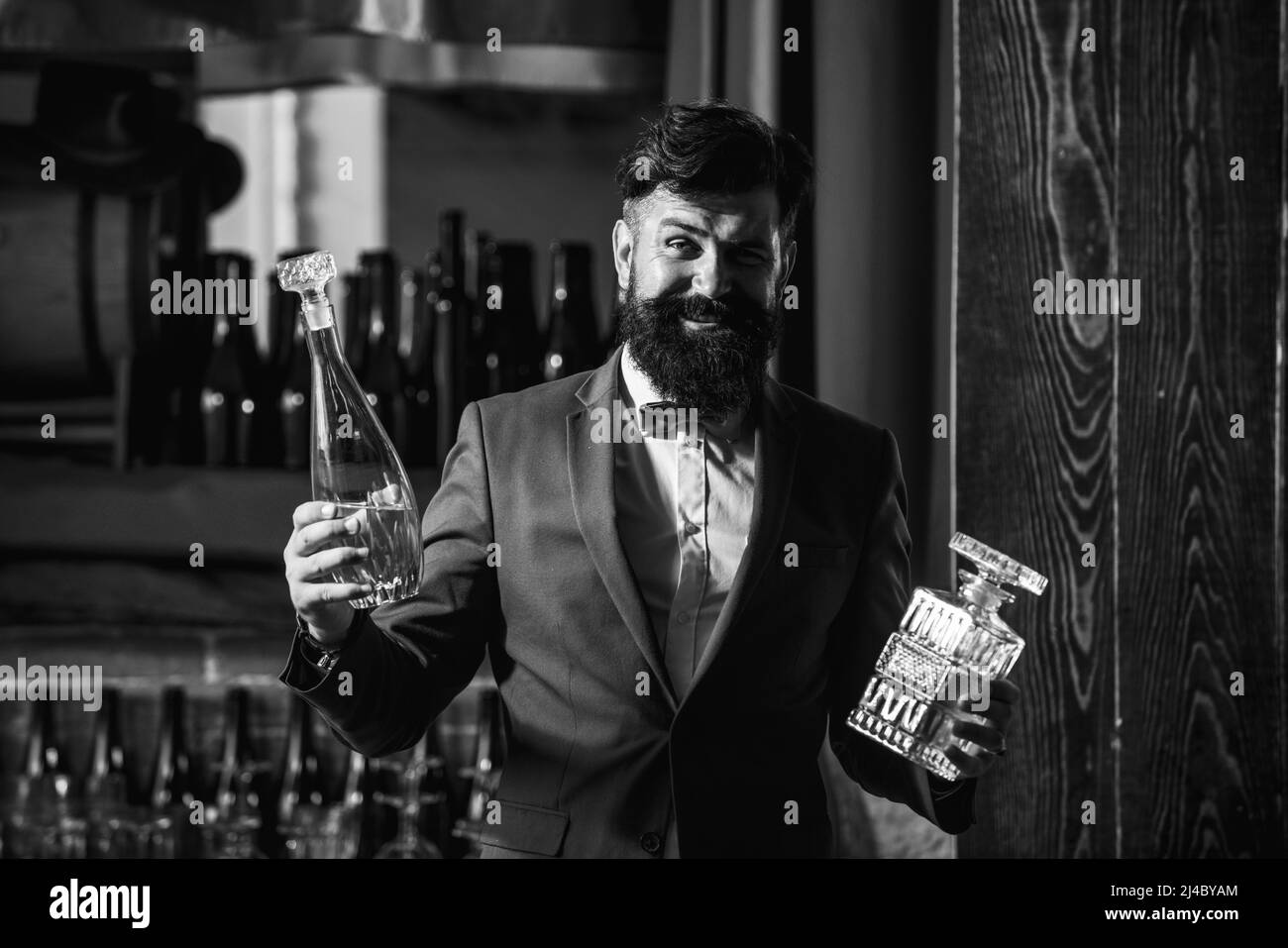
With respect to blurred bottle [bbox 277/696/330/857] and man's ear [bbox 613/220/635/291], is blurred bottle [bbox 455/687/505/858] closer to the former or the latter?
blurred bottle [bbox 277/696/330/857]

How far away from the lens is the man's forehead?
1266 mm

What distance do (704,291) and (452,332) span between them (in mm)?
851

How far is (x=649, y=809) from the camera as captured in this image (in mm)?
1279

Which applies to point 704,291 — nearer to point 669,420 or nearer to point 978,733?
point 669,420

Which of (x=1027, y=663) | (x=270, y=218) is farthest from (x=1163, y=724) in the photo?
(x=270, y=218)

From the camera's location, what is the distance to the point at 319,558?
102 centimetres

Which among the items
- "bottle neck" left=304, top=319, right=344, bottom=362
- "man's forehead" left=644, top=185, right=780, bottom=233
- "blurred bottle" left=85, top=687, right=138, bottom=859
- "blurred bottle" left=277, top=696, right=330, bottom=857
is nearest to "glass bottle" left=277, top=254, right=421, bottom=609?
"bottle neck" left=304, top=319, right=344, bottom=362

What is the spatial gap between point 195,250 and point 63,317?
0.84 feet

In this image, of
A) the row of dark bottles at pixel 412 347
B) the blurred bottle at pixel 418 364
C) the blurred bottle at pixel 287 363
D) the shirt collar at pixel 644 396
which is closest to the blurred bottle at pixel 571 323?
the row of dark bottles at pixel 412 347

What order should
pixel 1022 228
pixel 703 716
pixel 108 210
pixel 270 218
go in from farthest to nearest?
1. pixel 270 218
2. pixel 108 210
3. pixel 1022 228
4. pixel 703 716

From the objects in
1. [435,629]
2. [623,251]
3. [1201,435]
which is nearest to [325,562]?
[435,629]

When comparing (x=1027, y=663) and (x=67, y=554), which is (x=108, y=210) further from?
(x=1027, y=663)

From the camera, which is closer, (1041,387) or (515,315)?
(1041,387)

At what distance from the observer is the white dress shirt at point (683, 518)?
1.30 meters
